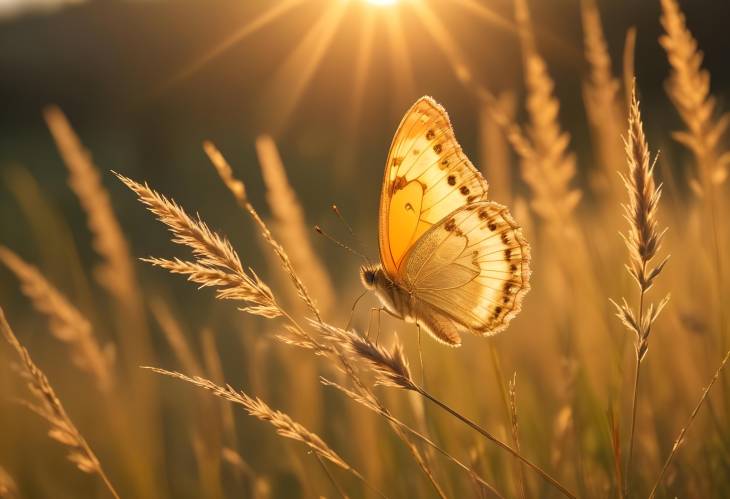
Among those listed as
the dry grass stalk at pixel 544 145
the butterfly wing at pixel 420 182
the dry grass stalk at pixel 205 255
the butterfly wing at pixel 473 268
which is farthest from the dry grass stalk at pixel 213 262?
the dry grass stalk at pixel 544 145

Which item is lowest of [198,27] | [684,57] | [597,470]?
[597,470]

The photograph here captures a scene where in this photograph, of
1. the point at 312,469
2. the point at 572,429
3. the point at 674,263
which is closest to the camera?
the point at 572,429

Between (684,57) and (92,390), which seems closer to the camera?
(684,57)

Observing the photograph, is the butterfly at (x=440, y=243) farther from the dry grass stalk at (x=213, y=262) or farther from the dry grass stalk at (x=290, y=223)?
the dry grass stalk at (x=213, y=262)

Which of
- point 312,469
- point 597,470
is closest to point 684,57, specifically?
point 597,470

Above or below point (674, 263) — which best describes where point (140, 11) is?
above

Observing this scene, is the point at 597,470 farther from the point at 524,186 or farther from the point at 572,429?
the point at 524,186

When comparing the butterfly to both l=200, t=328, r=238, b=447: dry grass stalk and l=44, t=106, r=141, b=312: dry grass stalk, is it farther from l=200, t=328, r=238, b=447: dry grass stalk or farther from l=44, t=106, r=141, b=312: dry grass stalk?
Answer: l=44, t=106, r=141, b=312: dry grass stalk
